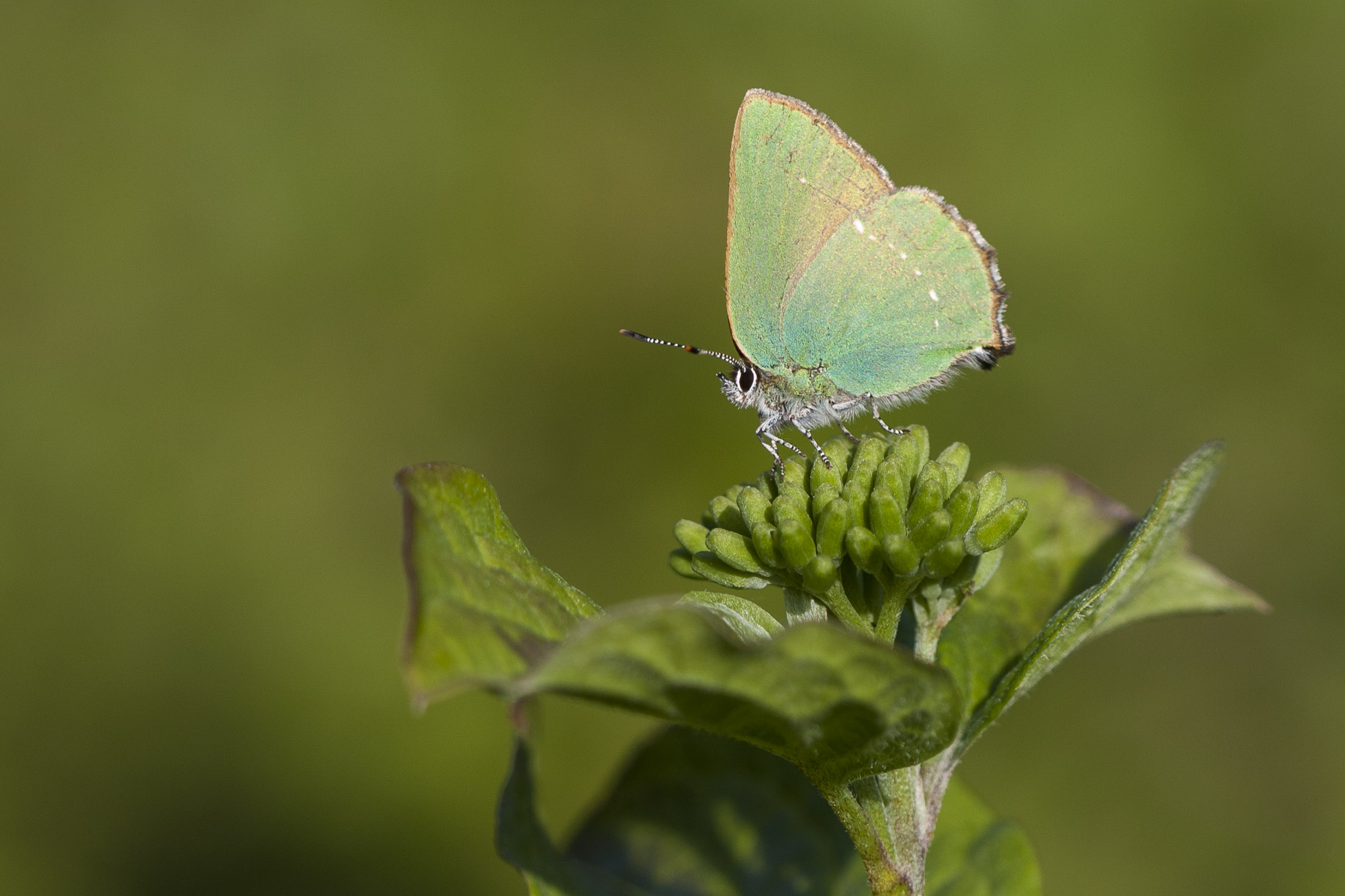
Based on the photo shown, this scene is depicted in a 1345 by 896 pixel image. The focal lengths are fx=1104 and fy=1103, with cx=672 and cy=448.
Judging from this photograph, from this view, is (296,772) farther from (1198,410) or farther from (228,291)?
(1198,410)

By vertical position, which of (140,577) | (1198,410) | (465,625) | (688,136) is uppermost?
(688,136)

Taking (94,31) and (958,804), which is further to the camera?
(94,31)

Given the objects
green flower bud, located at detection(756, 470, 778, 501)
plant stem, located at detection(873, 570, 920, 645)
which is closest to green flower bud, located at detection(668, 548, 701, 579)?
green flower bud, located at detection(756, 470, 778, 501)

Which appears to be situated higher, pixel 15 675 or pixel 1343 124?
pixel 1343 124

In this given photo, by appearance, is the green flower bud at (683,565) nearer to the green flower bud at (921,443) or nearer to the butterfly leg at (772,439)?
the butterfly leg at (772,439)

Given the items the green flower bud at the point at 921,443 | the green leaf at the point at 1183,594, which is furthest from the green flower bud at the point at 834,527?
the green leaf at the point at 1183,594

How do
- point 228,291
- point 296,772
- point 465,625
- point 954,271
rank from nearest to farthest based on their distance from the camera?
point 465,625 < point 954,271 < point 296,772 < point 228,291

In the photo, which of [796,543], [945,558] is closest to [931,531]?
[945,558]

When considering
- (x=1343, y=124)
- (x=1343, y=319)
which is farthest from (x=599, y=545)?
(x=1343, y=124)
